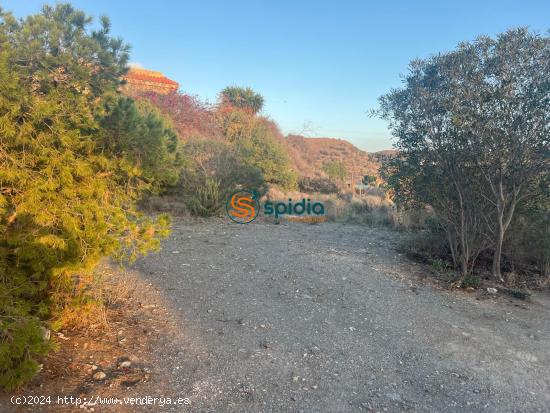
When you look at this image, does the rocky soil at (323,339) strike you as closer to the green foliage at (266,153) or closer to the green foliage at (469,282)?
the green foliage at (469,282)

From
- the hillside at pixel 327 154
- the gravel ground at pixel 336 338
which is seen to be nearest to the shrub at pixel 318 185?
the hillside at pixel 327 154

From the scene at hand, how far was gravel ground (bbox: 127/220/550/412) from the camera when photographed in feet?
9.25

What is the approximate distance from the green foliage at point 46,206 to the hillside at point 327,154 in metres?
22.0

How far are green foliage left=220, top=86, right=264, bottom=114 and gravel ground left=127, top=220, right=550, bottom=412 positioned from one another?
20662 millimetres

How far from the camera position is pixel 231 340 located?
3566 mm

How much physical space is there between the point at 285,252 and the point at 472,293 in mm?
2867

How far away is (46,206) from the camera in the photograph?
9.39 ft

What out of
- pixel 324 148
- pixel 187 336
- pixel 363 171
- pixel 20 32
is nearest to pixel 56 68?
pixel 20 32

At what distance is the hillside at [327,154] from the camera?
29269 millimetres

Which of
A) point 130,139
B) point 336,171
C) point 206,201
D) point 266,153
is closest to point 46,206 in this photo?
point 130,139

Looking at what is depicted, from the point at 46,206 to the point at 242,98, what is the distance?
24690mm

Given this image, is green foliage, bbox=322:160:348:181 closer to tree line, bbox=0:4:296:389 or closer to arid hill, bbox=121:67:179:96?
arid hill, bbox=121:67:179:96

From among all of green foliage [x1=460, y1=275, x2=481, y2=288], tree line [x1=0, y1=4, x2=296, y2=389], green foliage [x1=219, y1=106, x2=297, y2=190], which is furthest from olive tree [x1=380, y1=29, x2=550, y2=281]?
green foliage [x1=219, y1=106, x2=297, y2=190]

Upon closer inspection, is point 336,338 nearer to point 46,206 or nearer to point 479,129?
point 46,206
